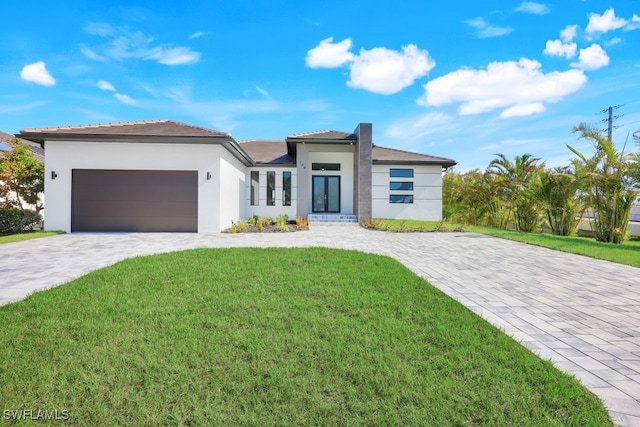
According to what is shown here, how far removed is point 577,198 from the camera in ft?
43.1

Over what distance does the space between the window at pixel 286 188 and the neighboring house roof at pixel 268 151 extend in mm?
804

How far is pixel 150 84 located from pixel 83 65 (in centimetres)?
253

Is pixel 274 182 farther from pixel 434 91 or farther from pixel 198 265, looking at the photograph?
pixel 198 265

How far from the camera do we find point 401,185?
66.1 ft

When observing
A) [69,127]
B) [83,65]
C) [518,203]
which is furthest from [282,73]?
[518,203]

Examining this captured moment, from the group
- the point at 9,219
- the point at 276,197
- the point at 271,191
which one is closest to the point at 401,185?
the point at 276,197

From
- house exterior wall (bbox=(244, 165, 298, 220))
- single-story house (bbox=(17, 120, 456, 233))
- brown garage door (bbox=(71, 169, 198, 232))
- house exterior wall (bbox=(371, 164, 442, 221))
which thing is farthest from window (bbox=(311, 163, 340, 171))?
brown garage door (bbox=(71, 169, 198, 232))

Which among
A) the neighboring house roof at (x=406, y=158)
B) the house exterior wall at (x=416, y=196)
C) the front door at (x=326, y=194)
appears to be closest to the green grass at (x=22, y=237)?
the front door at (x=326, y=194)

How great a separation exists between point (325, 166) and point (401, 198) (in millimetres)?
5586

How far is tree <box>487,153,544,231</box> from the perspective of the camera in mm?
15594

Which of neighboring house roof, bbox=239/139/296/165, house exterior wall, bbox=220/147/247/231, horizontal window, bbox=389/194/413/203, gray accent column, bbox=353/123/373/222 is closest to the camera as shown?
house exterior wall, bbox=220/147/247/231

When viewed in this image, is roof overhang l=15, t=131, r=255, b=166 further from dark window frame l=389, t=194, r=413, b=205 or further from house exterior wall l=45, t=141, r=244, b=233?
dark window frame l=389, t=194, r=413, b=205

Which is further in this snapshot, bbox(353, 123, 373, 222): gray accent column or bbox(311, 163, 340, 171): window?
bbox(311, 163, 340, 171): window

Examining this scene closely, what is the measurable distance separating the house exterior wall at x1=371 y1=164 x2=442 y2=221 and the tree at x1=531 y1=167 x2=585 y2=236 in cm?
614
